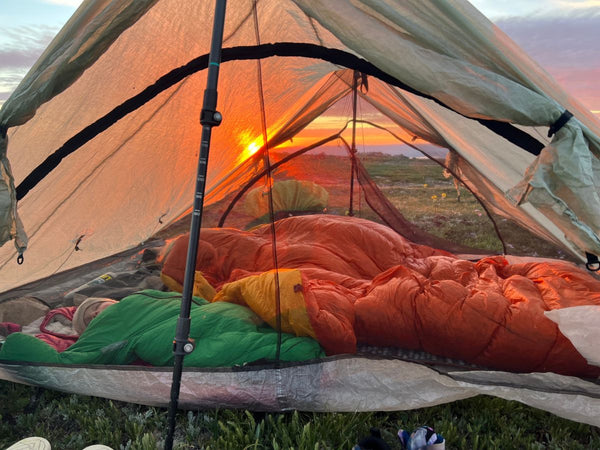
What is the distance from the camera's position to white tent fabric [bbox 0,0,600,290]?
1.68m

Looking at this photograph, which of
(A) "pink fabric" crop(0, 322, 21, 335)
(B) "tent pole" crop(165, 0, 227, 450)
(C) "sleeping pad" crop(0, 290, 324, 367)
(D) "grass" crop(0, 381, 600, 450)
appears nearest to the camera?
(B) "tent pole" crop(165, 0, 227, 450)

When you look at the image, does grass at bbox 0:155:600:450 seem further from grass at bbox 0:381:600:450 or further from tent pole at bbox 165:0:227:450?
tent pole at bbox 165:0:227:450

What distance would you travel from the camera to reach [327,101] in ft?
10.8

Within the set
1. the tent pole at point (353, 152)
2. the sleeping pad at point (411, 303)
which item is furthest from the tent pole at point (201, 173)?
the tent pole at point (353, 152)

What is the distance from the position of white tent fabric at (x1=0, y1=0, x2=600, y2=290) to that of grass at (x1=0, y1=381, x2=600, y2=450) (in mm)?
719

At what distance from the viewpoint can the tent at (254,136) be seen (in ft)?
5.56

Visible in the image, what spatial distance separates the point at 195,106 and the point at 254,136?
0.40 m

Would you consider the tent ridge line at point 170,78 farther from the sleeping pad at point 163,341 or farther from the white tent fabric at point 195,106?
the sleeping pad at point 163,341

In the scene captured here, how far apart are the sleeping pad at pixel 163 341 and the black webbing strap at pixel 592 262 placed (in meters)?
1.43

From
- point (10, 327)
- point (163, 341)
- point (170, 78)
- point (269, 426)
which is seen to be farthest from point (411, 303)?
point (10, 327)

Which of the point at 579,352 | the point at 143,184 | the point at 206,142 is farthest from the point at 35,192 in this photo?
the point at 579,352

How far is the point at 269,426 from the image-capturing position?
6.00ft

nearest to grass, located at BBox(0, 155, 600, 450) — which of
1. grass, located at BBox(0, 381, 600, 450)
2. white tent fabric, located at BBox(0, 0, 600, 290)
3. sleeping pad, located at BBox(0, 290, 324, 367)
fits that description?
grass, located at BBox(0, 381, 600, 450)

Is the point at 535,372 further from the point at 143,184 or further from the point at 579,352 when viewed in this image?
the point at 143,184
